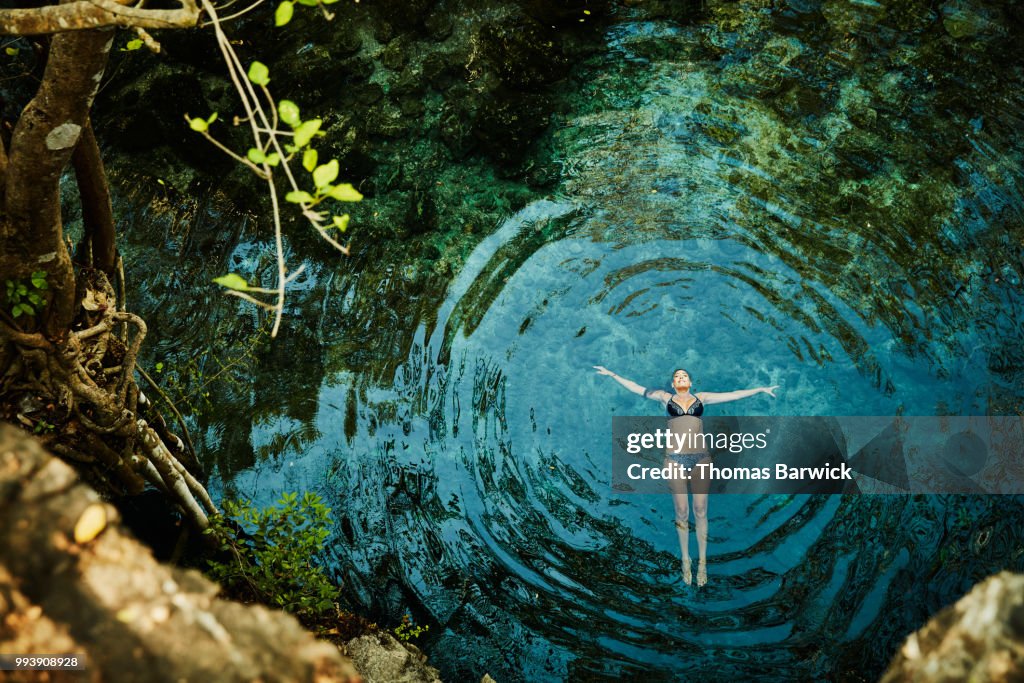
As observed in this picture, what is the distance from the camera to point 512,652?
16.8 ft

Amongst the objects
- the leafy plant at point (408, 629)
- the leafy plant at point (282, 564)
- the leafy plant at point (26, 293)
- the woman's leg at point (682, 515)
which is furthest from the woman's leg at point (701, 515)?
the leafy plant at point (26, 293)

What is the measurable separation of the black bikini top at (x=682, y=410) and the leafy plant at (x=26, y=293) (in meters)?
4.22

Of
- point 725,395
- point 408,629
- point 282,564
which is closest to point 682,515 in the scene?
point 725,395

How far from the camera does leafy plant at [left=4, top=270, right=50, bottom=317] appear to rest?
11.4 ft

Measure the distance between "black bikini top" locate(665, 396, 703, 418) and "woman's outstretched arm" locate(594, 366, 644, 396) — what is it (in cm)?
27

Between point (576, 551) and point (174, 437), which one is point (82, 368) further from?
point (576, 551)

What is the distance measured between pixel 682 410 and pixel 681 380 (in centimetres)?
23

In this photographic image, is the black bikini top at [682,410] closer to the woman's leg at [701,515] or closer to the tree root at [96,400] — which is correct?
the woman's leg at [701,515]

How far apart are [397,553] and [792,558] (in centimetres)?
289

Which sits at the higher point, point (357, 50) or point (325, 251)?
point (357, 50)

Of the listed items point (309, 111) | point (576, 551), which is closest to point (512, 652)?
point (576, 551)

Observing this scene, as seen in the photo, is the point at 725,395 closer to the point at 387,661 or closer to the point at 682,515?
the point at 682,515

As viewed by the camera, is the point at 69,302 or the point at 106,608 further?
the point at 69,302

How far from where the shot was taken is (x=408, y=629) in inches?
200
